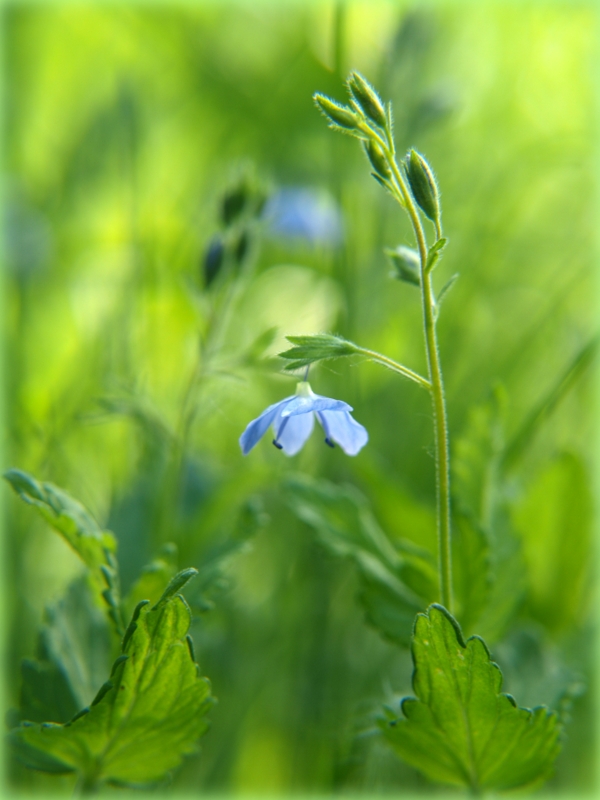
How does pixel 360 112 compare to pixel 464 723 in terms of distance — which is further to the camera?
pixel 360 112

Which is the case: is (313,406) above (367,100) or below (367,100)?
below

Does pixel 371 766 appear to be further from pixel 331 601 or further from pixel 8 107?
pixel 8 107

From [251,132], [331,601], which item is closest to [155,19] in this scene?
[251,132]

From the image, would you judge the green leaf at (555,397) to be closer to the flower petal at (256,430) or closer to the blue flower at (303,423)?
the blue flower at (303,423)

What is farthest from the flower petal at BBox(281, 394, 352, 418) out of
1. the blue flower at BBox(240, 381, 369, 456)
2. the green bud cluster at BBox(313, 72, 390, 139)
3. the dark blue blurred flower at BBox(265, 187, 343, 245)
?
the dark blue blurred flower at BBox(265, 187, 343, 245)

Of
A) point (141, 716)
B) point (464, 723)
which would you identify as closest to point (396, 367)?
point (464, 723)

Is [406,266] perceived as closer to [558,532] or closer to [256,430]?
[256,430]
